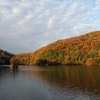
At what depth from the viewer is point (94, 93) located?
58656 millimetres

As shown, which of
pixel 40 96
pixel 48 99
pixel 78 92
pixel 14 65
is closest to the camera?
pixel 48 99

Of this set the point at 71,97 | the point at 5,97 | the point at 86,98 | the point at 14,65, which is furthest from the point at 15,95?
the point at 14,65

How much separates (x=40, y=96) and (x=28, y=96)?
3187 mm

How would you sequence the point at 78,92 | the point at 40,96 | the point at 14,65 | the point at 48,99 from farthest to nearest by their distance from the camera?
1. the point at 14,65
2. the point at 78,92
3. the point at 40,96
4. the point at 48,99

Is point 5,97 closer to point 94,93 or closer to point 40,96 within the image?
point 40,96

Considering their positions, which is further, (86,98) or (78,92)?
(78,92)

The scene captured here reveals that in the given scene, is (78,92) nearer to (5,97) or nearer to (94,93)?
(94,93)

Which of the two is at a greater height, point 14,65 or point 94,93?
point 14,65

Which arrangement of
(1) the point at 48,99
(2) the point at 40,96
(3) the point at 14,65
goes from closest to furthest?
(1) the point at 48,99 < (2) the point at 40,96 < (3) the point at 14,65

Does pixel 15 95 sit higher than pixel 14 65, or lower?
lower

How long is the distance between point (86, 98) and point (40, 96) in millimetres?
11963

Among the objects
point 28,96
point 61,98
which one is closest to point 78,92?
point 61,98

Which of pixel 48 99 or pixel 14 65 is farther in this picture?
pixel 14 65

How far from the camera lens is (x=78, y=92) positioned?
199 feet
